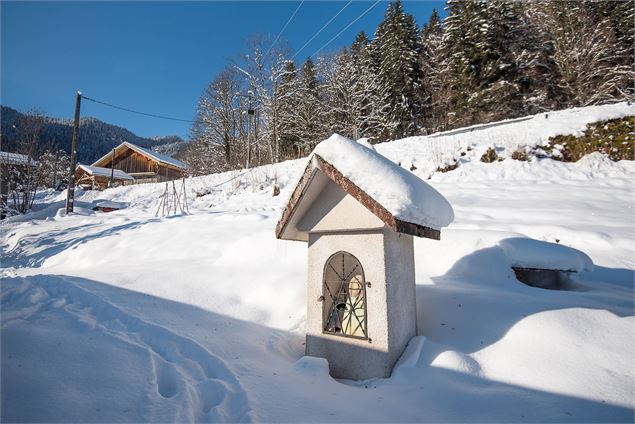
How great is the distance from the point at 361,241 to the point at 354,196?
1.62ft

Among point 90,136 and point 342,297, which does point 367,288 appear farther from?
point 90,136

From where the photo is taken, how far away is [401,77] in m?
26.6

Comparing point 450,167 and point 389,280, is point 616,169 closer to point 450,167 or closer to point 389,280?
point 450,167

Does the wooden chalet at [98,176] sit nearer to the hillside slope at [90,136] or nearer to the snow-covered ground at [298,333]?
the snow-covered ground at [298,333]

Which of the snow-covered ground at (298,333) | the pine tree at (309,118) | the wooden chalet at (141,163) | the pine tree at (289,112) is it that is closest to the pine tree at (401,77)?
the pine tree at (309,118)

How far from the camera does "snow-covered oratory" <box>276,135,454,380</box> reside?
2.70 metres

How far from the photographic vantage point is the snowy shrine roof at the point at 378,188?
2.58 metres

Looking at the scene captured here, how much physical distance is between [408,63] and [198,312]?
2832cm

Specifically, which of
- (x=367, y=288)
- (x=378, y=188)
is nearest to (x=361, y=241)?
(x=367, y=288)

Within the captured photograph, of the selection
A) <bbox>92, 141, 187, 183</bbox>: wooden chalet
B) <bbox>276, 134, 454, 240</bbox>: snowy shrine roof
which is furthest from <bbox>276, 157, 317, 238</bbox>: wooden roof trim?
<bbox>92, 141, 187, 183</bbox>: wooden chalet

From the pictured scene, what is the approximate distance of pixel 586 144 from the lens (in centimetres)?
923

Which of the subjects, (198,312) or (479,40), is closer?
(198,312)

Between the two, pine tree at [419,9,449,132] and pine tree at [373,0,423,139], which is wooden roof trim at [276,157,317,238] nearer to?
pine tree at [373,0,423,139]

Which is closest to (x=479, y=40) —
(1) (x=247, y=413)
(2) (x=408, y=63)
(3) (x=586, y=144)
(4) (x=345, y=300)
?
(2) (x=408, y=63)
